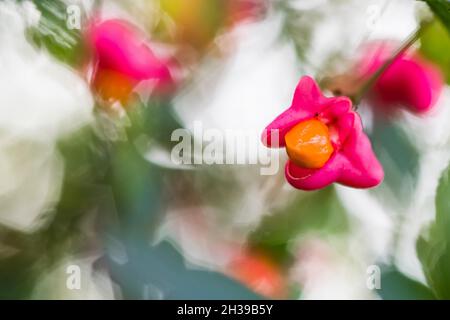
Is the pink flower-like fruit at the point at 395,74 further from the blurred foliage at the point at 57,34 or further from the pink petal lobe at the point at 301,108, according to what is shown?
the blurred foliage at the point at 57,34

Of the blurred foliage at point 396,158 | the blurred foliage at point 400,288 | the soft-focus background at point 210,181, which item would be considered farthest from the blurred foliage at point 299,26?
the blurred foliage at point 400,288

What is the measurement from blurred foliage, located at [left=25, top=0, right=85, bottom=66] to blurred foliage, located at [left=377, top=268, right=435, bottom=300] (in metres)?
0.36

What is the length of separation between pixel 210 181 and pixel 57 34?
0.20 meters

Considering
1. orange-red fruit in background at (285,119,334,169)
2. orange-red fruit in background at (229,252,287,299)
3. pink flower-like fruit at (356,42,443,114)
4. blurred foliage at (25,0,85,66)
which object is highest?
blurred foliage at (25,0,85,66)

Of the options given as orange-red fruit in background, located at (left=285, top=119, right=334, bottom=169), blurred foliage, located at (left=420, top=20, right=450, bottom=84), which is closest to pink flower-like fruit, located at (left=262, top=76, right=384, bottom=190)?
orange-red fruit in background, located at (left=285, top=119, right=334, bottom=169)

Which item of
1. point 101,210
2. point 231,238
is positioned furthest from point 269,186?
point 101,210

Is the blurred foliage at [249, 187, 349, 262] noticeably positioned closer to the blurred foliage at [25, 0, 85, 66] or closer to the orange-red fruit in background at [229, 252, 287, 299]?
the orange-red fruit in background at [229, 252, 287, 299]

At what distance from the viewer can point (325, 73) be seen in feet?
2.21

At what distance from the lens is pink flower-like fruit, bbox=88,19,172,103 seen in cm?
66

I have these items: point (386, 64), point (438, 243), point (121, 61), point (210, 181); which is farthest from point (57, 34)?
point (438, 243)

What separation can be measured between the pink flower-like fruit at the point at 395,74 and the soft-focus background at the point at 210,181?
0.04ft

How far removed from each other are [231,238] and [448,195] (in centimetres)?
22

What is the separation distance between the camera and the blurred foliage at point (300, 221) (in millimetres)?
677

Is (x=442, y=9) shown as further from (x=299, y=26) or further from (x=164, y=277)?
(x=164, y=277)
